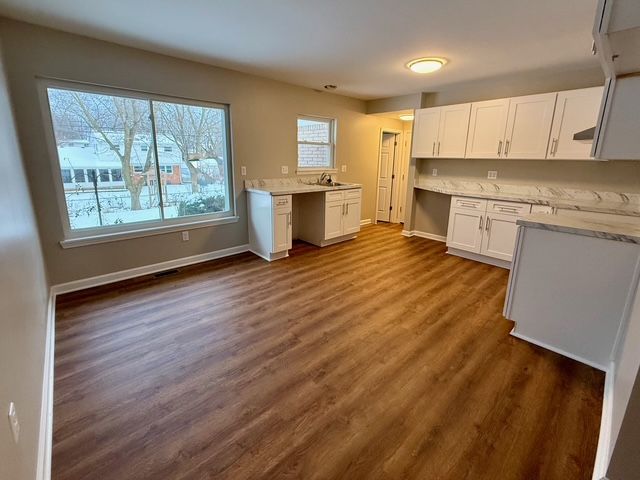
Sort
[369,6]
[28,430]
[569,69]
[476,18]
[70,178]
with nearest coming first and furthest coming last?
[28,430]
[369,6]
[476,18]
[70,178]
[569,69]

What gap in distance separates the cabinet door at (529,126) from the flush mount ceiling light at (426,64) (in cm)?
124

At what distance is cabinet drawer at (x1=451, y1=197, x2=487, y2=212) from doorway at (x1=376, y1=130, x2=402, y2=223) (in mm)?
2236

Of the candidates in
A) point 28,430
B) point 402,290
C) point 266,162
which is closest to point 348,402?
point 28,430

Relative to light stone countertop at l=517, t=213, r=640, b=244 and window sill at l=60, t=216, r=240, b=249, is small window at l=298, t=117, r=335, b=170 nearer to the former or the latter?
window sill at l=60, t=216, r=240, b=249

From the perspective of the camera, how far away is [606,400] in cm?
180

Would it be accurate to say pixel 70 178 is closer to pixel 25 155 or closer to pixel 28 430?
pixel 25 155

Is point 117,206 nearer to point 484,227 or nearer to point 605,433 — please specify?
point 605,433

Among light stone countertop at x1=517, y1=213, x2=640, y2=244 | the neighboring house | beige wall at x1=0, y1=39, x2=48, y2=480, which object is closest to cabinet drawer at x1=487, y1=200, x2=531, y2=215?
light stone countertop at x1=517, y1=213, x2=640, y2=244

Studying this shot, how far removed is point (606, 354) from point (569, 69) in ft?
11.1

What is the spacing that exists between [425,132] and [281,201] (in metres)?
2.65

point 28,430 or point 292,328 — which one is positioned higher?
point 28,430

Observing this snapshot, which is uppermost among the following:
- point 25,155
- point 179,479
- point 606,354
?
point 25,155

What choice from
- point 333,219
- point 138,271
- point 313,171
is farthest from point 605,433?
point 313,171

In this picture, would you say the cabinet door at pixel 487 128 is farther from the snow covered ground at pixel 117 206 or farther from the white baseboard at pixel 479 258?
the snow covered ground at pixel 117 206
